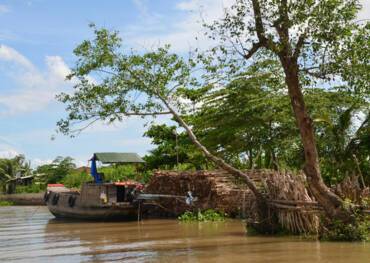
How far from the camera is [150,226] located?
59.4 feet

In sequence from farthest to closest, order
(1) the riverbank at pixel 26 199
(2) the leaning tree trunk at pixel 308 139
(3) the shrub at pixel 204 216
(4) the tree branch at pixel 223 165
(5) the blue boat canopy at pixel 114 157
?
(1) the riverbank at pixel 26 199, (5) the blue boat canopy at pixel 114 157, (3) the shrub at pixel 204 216, (4) the tree branch at pixel 223 165, (2) the leaning tree trunk at pixel 308 139

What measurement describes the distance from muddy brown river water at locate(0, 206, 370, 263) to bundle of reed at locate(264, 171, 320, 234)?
540mm

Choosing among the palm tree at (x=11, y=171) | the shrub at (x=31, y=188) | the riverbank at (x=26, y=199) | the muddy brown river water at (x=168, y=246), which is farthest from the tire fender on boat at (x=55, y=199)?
the palm tree at (x=11, y=171)

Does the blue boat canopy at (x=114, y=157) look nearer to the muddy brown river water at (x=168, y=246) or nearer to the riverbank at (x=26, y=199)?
the muddy brown river water at (x=168, y=246)

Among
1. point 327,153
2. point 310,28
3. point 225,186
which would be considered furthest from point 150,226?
point 310,28

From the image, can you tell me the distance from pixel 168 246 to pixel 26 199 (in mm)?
30670

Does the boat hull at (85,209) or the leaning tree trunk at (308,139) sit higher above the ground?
the leaning tree trunk at (308,139)

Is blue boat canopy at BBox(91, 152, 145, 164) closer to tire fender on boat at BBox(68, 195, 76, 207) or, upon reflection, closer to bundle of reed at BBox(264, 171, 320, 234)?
tire fender on boat at BBox(68, 195, 76, 207)

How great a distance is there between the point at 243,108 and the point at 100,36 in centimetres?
A: 954

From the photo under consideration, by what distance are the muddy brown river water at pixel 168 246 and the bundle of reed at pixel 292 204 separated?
54cm

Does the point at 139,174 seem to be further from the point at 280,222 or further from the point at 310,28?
the point at 310,28

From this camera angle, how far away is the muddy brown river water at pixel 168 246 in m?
10.1

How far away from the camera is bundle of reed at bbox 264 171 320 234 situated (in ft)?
40.9

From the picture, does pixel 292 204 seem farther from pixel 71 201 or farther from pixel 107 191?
pixel 71 201
